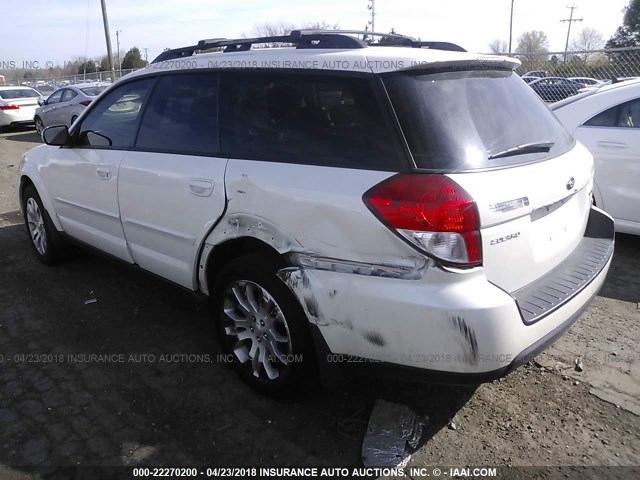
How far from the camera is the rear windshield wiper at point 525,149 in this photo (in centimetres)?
241

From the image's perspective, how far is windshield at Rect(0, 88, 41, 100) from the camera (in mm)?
17281

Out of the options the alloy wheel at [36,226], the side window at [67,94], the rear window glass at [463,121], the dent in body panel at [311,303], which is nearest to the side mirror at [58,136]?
the alloy wheel at [36,226]

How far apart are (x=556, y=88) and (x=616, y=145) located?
23.7ft

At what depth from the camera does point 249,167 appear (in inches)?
109

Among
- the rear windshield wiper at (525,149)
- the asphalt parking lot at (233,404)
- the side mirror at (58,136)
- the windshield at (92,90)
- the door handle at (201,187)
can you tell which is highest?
the rear windshield wiper at (525,149)

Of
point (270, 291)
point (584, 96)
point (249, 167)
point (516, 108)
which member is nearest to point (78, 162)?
point (249, 167)

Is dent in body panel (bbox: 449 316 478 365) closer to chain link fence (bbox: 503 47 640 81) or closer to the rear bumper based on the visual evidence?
the rear bumper

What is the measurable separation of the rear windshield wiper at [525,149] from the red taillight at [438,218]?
36 cm

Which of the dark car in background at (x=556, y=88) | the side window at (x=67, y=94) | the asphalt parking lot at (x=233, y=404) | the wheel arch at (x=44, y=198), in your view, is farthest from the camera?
the side window at (x=67, y=94)

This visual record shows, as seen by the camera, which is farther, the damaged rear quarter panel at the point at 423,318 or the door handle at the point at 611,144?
the door handle at the point at 611,144

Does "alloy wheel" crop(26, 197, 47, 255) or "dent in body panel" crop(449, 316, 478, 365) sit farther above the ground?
"dent in body panel" crop(449, 316, 478, 365)

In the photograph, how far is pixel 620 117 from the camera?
5.00 meters

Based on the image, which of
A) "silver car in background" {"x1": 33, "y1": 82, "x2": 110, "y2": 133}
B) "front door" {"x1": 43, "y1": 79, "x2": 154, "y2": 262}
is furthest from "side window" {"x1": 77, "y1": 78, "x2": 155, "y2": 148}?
"silver car in background" {"x1": 33, "y1": 82, "x2": 110, "y2": 133}

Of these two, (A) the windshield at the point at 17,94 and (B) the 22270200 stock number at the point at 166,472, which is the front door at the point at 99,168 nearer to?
(B) the 22270200 stock number at the point at 166,472
